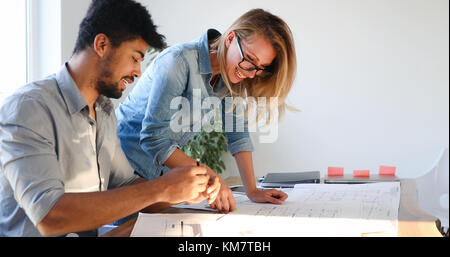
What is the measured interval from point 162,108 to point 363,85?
2.70m

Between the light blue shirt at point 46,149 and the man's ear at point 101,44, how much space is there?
0.09m

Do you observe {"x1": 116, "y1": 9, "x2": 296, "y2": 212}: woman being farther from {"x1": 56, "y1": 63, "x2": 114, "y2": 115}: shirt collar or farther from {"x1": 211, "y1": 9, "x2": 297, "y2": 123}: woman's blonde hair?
{"x1": 56, "y1": 63, "x2": 114, "y2": 115}: shirt collar

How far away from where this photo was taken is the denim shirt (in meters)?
1.22

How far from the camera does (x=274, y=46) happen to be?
134 cm

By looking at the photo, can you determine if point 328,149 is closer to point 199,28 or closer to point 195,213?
point 199,28

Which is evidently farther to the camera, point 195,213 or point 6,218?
point 195,213

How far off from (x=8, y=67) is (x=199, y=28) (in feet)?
5.84

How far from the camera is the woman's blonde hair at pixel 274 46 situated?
52.2 inches

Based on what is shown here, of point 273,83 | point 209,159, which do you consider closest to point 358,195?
point 273,83

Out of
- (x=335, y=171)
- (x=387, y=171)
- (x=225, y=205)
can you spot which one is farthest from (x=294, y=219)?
(x=387, y=171)

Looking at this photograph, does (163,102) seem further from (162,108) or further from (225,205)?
(225,205)

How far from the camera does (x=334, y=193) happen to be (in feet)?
4.66

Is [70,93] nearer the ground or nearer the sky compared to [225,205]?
nearer the sky
